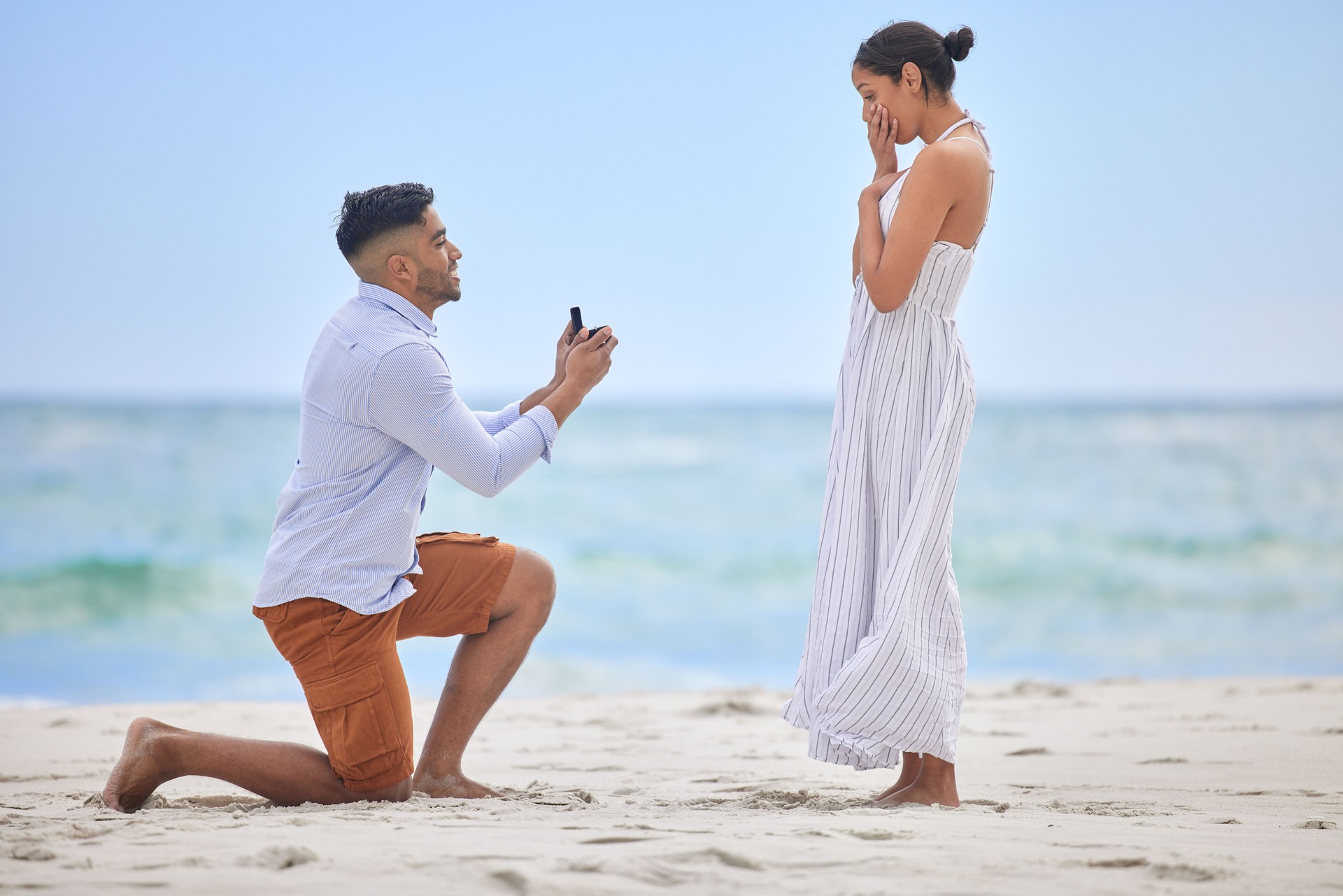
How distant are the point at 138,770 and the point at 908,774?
1.76m

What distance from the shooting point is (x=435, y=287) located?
2.78 meters

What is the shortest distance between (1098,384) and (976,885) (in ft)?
75.4

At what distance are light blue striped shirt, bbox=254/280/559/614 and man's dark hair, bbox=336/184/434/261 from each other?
0.22 meters

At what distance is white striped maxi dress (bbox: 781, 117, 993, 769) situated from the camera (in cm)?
247

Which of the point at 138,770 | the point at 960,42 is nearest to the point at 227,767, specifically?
the point at 138,770

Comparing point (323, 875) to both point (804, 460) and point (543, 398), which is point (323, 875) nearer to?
point (543, 398)

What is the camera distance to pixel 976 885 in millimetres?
1701

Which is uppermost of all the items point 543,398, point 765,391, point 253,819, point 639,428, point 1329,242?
point 1329,242

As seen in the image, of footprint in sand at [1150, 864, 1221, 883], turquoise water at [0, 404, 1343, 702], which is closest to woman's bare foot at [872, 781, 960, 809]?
footprint in sand at [1150, 864, 1221, 883]

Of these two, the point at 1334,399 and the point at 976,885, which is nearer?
the point at 976,885

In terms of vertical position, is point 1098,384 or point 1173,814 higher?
point 1098,384

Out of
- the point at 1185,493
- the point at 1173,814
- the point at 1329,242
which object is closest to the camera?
the point at 1173,814

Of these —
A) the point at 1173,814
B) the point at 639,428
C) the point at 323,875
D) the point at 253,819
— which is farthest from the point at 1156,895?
the point at 639,428

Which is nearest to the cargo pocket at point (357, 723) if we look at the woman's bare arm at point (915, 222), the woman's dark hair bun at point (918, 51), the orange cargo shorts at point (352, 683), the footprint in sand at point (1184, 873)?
the orange cargo shorts at point (352, 683)
